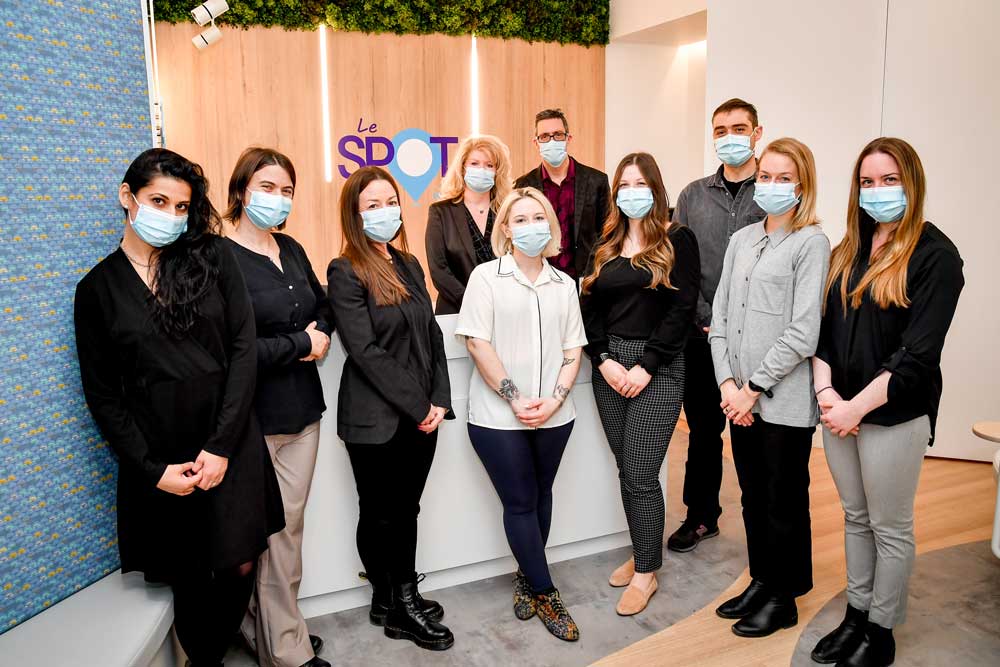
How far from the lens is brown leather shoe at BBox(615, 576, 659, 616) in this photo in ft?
9.61

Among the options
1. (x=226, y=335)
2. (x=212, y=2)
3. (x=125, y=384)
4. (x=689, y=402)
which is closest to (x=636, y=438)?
(x=689, y=402)

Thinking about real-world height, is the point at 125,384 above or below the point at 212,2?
below

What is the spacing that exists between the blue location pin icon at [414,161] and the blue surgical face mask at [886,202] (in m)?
4.65

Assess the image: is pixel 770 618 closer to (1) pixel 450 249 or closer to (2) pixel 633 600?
(2) pixel 633 600

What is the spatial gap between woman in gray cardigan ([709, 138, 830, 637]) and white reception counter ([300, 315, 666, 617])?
2.29ft

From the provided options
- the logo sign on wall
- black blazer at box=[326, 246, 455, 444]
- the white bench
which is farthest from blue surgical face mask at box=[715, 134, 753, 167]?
the logo sign on wall

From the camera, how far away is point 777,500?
2701 mm

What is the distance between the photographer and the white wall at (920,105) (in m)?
4.27

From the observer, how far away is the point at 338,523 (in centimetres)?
291

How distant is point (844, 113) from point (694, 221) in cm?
202

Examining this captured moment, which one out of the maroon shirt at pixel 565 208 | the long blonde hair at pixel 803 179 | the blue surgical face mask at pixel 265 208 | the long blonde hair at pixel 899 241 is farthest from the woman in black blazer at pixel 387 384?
the long blonde hair at pixel 899 241

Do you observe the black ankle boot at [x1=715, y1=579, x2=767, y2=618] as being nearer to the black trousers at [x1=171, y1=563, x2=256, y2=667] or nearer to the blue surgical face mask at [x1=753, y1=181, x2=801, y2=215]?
the blue surgical face mask at [x1=753, y1=181, x2=801, y2=215]

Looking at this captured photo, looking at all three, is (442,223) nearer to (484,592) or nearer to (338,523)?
(338,523)

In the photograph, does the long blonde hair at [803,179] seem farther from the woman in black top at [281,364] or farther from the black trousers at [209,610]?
the black trousers at [209,610]
